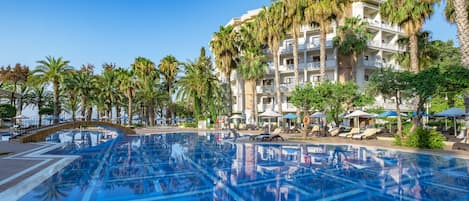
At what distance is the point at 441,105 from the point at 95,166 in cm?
3381

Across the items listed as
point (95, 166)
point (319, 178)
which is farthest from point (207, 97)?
point (319, 178)

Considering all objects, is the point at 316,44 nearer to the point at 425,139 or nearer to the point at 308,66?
the point at 308,66

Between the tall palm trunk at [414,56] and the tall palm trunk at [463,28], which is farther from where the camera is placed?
the tall palm trunk at [414,56]

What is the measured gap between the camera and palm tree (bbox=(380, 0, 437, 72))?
2284 centimetres

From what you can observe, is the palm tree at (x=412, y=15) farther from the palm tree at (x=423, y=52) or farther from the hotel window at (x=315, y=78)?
the hotel window at (x=315, y=78)

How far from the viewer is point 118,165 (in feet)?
38.3

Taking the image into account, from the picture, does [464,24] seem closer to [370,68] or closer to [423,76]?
[423,76]

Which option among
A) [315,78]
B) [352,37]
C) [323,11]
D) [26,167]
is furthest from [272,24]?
[26,167]

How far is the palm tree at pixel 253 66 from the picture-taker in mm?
36500

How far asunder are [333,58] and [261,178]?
101 ft

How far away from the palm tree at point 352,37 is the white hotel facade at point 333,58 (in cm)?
162

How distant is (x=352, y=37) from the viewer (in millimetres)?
33562

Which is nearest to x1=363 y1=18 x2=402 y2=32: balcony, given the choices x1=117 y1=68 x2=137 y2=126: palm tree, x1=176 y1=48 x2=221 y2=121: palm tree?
x1=176 y1=48 x2=221 y2=121: palm tree

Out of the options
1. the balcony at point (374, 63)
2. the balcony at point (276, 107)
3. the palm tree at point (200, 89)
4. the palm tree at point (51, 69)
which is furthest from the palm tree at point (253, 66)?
the palm tree at point (51, 69)
